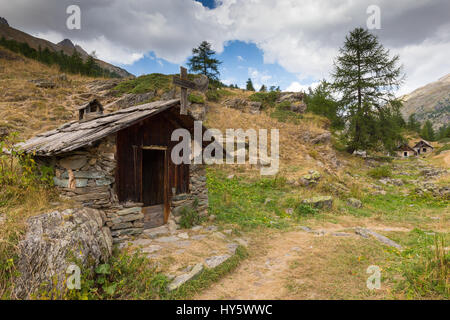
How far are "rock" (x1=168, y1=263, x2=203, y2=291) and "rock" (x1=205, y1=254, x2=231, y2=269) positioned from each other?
32cm

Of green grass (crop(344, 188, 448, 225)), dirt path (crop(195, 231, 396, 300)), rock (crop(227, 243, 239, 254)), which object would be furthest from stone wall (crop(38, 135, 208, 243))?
green grass (crop(344, 188, 448, 225))

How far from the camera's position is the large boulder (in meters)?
3.63

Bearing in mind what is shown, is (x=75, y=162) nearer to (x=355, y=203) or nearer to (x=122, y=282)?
(x=122, y=282)

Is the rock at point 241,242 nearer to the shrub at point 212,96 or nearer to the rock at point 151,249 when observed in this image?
the rock at point 151,249

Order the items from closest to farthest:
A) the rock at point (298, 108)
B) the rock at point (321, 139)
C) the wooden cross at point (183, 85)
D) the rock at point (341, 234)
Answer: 1. the wooden cross at point (183, 85)
2. the rock at point (341, 234)
3. the rock at point (321, 139)
4. the rock at point (298, 108)

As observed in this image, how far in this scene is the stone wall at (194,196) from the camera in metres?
7.79

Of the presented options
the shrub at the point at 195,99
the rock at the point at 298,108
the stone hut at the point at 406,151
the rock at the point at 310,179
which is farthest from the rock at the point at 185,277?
the stone hut at the point at 406,151

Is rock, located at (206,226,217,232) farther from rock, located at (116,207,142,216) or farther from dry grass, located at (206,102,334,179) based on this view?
dry grass, located at (206,102,334,179)

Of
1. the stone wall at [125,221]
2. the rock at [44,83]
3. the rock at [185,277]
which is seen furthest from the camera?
the rock at [44,83]

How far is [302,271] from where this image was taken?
5.45 meters

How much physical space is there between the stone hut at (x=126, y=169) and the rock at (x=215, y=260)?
245cm

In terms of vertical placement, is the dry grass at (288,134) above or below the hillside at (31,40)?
below
